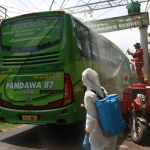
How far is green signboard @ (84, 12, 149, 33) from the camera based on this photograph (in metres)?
13.4

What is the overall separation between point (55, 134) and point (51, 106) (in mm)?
1690

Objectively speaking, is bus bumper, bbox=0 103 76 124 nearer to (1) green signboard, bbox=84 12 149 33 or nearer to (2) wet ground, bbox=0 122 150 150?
(2) wet ground, bbox=0 122 150 150

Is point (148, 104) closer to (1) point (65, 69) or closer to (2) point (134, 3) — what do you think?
(1) point (65, 69)

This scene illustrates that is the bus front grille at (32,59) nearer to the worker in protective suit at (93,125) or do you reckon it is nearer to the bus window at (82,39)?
the bus window at (82,39)

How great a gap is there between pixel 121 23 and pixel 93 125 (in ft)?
39.8

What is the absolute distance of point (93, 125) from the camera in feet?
9.55

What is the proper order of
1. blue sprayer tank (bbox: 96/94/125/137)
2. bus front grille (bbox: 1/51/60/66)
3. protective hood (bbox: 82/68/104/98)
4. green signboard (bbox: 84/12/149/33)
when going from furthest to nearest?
green signboard (bbox: 84/12/149/33) → bus front grille (bbox: 1/51/60/66) → protective hood (bbox: 82/68/104/98) → blue sprayer tank (bbox: 96/94/125/137)

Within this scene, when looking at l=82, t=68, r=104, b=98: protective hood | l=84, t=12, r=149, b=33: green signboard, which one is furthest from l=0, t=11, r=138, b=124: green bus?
l=84, t=12, r=149, b=33: green signboard

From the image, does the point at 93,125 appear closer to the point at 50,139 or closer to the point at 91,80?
the point at 91,80

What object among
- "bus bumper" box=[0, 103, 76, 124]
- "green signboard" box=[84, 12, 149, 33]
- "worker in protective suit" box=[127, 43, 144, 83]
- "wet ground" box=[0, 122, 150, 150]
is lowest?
"wet ground" box=[0, 122, 150, 150]

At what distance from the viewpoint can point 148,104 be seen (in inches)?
233

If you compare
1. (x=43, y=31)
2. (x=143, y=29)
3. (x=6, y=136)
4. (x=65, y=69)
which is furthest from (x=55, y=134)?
(x=143, y=29)

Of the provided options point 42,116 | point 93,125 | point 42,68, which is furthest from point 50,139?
point 93,125

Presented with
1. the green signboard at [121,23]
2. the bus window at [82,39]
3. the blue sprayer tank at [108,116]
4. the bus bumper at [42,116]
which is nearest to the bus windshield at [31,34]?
the bus window at [82,39]
